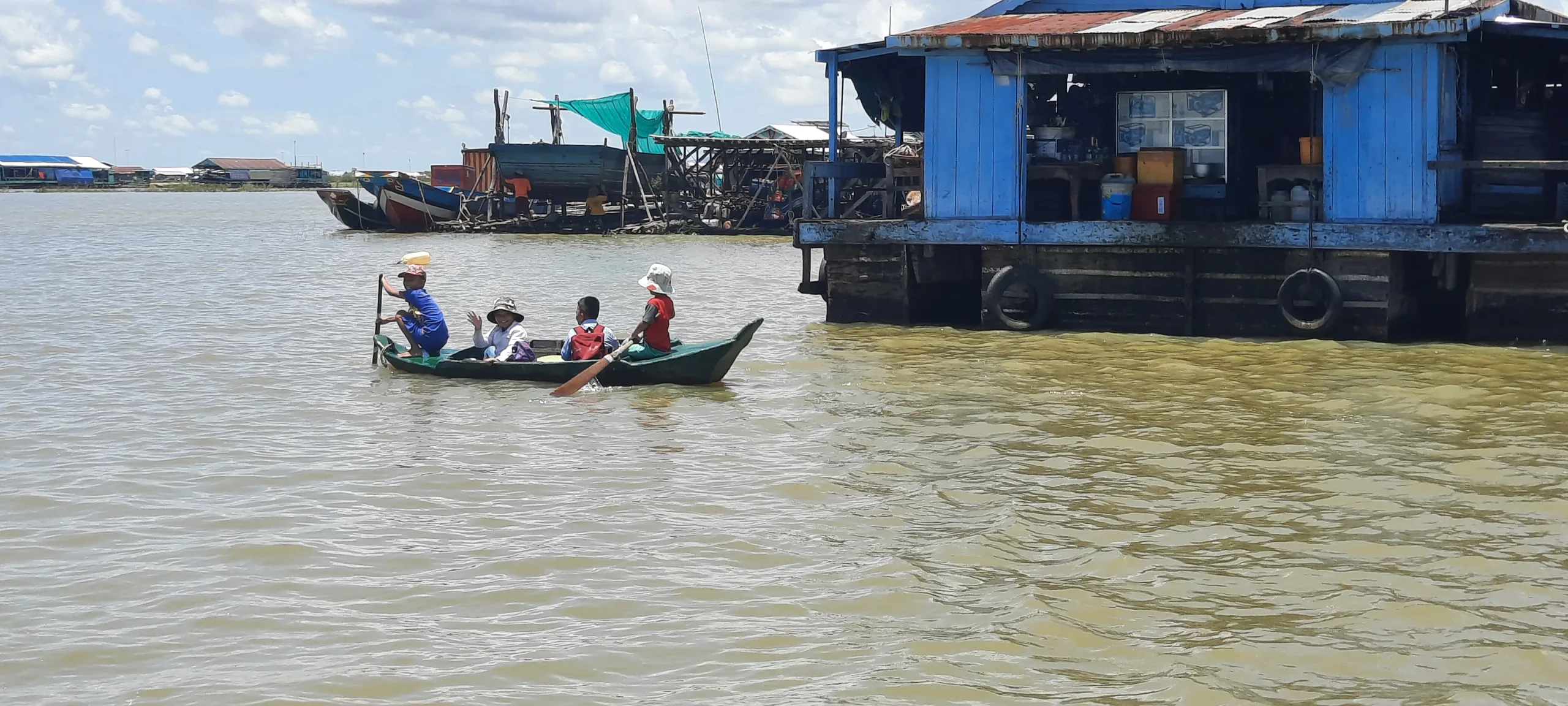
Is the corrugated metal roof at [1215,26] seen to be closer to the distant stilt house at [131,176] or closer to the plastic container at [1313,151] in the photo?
the plastic container at [1313,151]

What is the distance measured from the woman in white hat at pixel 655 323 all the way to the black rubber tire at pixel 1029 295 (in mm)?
4722

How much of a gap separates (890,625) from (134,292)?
70.5 feet

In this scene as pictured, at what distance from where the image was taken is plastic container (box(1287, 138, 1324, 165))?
Answer: 1566 cm

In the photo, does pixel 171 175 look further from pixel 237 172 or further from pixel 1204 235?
pixel 1204 235

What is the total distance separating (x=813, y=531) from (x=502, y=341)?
6129 millimetres

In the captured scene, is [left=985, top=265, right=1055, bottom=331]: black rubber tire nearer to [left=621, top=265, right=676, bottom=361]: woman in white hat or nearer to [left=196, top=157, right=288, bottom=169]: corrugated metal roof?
[left=621, top=265, right=676, bottom=361]: woman in white hat

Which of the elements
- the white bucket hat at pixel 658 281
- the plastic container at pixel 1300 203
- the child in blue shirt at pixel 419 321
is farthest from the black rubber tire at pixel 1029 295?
the child in blue shirt at pixel 419 321

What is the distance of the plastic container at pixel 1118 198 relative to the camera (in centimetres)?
1616

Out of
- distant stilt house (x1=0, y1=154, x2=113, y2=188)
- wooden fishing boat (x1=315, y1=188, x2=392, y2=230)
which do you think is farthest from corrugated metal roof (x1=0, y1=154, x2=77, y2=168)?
wooden fishing boat (x1=315, y1=188, x2=392, y2=230)

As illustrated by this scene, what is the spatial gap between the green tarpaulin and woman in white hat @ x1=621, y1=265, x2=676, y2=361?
30241 millimetres

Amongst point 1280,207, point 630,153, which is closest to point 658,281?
point 1280,207

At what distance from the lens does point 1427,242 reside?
14.8m

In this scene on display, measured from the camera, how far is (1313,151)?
15.7 metres

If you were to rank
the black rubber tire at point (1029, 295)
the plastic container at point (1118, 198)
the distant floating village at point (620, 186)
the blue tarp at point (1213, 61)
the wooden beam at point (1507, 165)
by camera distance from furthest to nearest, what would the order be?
the distant floating village at point (620, 186), the black rubber tire at point (1029, 295), the plastic container at point (1118, 198), the blue tarp at point (1213, 61), the wooden beam at point (1507, 165)
